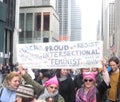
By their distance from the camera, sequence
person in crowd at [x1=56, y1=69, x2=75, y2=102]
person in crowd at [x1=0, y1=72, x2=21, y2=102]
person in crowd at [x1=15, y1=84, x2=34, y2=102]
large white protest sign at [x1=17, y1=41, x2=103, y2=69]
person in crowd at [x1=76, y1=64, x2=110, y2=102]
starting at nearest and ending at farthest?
person in crowd at [x1=15, y1=84, x2=34, y2=102]
person in crowd at [x1=0, y1=72, x2=21, y2=102]
person in crowd at [x1=76, y1=64, x2=110, y2=102]
large white protest sign at [x1=17, y1=41, x2=103, y2=69]
person in crowd at [x1=56, y1=69, x2=75, y2=102]

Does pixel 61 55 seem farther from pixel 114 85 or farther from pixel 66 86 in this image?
pixel 114 85

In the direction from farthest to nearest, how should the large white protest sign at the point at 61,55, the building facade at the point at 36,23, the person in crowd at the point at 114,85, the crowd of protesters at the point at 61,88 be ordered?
the building facade at the point at 36,23 → the large white protest sign at the point at 61,55 → the person in crowd at the point at 114,85 → the crowd of protesters at the point at 61,88

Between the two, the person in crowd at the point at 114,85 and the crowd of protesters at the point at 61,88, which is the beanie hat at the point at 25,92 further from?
the person in crowd at the point at 114,85

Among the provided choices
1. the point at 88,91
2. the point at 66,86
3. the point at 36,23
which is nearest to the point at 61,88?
the point at 66,86

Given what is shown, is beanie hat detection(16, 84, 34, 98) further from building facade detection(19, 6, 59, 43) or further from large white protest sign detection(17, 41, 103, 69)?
building facade detection(19, 6, 59, 43)

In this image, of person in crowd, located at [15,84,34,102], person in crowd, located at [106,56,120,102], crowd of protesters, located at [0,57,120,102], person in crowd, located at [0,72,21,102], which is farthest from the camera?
person in crowd, located at [106,56,120,102]

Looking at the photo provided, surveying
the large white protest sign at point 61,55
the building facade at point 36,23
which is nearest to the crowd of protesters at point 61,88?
the large white protest sign at point 61,55

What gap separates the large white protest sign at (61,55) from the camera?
8641 millimetres

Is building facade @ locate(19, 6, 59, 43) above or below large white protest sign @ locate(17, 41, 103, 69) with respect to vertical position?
above

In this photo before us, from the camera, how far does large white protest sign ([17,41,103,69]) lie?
28.3 ft

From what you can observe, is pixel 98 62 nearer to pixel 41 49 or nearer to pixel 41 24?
pixel 41 49

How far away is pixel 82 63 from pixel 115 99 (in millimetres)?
988

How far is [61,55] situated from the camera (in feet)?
28.6

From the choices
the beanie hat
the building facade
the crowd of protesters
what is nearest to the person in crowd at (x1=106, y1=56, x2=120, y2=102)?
the crowd of protesters
